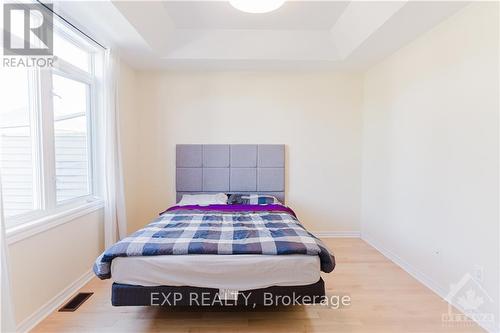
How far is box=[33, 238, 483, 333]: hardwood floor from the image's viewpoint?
204 cm

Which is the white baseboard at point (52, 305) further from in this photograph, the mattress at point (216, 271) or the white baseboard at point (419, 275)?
the white baseboard at point (419, 275)

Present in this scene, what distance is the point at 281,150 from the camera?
4.05 m

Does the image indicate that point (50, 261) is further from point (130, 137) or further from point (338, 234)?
point (338, 234)

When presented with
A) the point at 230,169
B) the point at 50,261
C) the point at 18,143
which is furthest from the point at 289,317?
the point at 18,143

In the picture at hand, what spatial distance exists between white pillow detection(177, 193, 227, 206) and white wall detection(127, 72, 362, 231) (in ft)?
Answer: 1.37

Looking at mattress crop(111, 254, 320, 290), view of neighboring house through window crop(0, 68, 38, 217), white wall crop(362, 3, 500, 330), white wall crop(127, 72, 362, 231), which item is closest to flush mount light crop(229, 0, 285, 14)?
white wall crop(362, 3, 500, 330)

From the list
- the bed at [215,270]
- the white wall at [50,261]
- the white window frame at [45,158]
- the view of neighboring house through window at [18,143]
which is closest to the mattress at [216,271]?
the bed at [215,270]

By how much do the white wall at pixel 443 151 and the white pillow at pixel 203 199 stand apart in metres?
2.07

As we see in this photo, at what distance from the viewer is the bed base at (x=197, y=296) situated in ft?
6.49

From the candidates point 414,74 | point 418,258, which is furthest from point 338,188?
point 414,74

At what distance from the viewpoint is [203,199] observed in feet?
12.3

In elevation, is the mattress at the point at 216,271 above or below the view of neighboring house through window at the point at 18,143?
below

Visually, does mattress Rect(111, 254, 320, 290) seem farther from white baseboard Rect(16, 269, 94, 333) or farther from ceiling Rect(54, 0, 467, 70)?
ceiling Rect(54, 0, 467, 70)

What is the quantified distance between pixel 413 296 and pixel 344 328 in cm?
88
